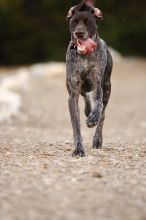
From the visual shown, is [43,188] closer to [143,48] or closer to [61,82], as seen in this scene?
[61,82]

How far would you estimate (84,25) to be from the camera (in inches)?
351

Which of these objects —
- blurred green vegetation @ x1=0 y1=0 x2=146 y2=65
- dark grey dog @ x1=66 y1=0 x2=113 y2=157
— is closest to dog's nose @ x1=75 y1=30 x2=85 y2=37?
dark grey dog @ x1=66 y1=0 x2=113 y2=157

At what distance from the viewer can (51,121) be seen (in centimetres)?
1922

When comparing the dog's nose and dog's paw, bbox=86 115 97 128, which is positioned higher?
the dog's nose

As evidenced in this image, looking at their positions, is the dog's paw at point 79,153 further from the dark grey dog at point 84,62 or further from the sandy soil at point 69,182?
the sandy soil at point 69,182

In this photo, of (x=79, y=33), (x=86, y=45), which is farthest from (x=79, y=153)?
(x=79, y=33)

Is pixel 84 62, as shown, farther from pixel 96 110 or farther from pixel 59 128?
pixel 59 128

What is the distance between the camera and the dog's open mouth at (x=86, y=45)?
890 cm

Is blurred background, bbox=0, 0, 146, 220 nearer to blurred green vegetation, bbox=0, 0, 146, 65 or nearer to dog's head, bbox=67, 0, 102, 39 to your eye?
blurred green vegetation, bbox=0, 0, 146, 65

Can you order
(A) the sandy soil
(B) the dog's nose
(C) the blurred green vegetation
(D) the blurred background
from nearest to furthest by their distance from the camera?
(A) the sandy soil < (D) the blurred background < (B) the dog's nose < (C) the blurred green vegetation

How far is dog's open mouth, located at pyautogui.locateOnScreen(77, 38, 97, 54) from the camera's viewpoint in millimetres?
8898

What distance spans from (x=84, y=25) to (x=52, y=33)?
38827 millimetres

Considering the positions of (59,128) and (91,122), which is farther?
(59,128)

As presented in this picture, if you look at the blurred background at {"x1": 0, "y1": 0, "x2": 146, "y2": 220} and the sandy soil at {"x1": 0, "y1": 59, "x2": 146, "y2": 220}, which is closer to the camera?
the sandy soil at {"x1": 0, "y1": 59, "x2": 146, "y2": 220}
